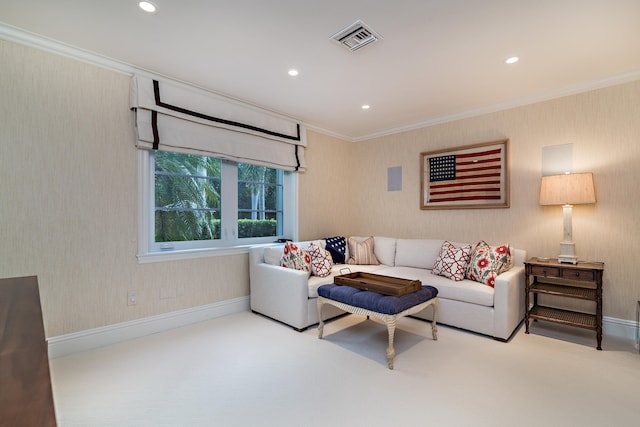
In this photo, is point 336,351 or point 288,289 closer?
point 336,351

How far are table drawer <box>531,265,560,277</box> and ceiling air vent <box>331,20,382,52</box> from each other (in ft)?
8.61

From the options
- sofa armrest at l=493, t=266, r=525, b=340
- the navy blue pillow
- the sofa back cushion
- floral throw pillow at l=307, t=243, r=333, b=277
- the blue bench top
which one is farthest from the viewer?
the navy blue pillow

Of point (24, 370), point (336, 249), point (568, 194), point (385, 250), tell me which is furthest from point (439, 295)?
point (24, 370)

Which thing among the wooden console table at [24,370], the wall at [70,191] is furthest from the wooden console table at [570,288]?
the wall at [70,191]

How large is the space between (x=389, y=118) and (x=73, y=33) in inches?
136

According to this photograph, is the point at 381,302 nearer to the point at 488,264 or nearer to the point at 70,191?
the point at 488,264

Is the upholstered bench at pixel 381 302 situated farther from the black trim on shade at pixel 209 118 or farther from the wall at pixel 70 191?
the black trim on shade at pixel 209 118

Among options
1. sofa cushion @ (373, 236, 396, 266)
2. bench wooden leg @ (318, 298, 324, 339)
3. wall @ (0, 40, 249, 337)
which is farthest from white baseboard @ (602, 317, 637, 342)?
wall @ (0, 40, 249, 337)

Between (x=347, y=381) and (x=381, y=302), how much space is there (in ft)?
2.11

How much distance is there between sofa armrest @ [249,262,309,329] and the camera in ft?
10.2

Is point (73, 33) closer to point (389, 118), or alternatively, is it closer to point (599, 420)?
point (389, 118)

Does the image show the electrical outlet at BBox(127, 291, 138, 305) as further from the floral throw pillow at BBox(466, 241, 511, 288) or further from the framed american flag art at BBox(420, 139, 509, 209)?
the framed american flag art at BBox(420, 139, 509, 209)

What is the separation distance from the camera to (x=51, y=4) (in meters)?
2.01

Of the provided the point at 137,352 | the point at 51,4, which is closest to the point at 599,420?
the point at 137,352
